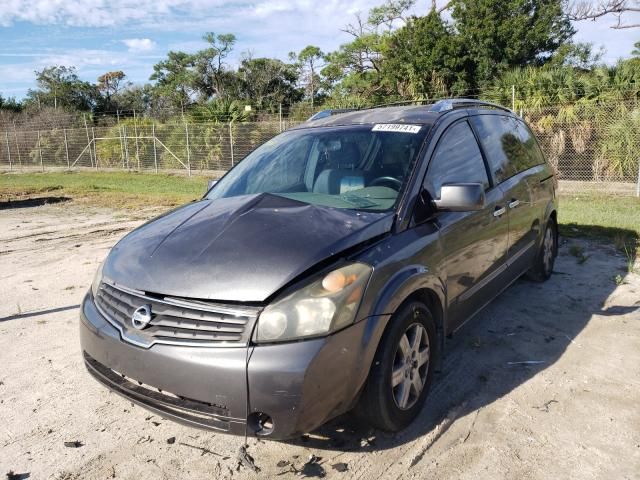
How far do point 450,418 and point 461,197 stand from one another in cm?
124

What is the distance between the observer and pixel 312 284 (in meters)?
2.40

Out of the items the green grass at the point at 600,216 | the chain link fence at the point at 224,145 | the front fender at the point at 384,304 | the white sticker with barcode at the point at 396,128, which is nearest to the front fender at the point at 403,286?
the front fender at the point at 384,304

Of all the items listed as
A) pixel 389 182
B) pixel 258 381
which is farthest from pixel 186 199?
pixel 258 381

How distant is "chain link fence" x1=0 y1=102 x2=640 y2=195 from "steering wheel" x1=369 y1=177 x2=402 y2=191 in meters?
10.4

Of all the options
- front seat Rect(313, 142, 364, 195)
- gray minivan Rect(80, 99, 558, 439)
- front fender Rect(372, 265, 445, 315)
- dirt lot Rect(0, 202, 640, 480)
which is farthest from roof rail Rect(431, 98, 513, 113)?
dirt lot Rect(0, 202, 640, 480)

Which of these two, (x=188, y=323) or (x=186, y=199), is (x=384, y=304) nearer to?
(x=188, y=323)

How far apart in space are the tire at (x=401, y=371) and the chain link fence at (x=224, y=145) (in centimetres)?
1068

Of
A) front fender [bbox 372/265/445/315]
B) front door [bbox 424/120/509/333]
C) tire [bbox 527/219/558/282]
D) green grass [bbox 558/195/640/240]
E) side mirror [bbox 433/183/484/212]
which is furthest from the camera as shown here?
green grass [bbox 558/195/640/240]

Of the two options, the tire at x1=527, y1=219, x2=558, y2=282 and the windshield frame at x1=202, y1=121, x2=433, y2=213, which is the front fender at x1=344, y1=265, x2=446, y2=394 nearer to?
the windshield frame at x1=202, y1=121, x2=433, y2=213

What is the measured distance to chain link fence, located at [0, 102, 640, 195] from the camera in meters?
12.9

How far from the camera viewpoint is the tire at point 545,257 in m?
5.19

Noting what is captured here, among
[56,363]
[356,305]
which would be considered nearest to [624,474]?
[356,305]

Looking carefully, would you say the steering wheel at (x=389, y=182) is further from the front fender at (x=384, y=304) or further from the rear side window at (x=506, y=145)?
the rear side window at (x=506, y=145)

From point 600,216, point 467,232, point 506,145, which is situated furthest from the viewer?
point 600,216
